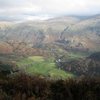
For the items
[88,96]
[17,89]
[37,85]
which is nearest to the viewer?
[88,96]

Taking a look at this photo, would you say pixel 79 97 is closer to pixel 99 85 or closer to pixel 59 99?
pixel 59 99

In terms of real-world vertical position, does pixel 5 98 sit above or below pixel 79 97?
above

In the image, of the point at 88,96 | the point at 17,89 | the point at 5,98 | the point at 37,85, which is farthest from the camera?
the point at 37,85

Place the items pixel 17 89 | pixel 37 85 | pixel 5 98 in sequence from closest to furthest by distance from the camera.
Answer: pixel 5 98
pixel 17 89
pixel 37 85

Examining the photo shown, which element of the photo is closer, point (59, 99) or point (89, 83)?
point (59, 99)

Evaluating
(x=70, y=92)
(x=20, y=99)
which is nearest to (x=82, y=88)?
(x=70, y=92)

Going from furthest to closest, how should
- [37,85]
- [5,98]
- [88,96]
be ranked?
1. [37,85]
2. [88,96]
3. [5,98]

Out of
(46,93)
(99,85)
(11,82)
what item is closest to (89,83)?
(99,85)

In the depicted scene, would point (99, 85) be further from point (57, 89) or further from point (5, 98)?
point (5, 98)

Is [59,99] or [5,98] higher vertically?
[5,98]
